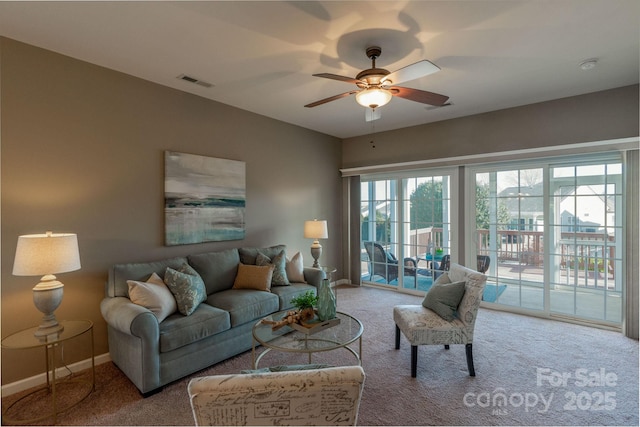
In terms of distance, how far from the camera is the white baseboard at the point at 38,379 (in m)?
2.42

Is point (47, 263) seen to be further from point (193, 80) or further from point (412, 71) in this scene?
point (412, 71)

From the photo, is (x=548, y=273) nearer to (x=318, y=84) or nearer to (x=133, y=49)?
(x=318, y=84)

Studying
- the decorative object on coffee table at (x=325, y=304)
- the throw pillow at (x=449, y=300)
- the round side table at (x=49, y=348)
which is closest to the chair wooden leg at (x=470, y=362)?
the throw pillow at (x=449, y=300)

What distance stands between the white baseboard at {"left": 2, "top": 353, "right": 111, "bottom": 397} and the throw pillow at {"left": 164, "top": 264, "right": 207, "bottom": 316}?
99 cm

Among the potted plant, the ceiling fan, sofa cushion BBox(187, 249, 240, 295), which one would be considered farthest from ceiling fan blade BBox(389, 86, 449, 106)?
sofa cushion BBox(187, 249, 240, 295)

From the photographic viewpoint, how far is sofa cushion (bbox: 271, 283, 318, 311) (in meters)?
3.38

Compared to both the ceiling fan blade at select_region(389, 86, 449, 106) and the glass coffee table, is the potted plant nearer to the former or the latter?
the glass coffee table

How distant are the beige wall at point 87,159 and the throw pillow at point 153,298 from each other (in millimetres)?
642

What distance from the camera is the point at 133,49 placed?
2.61 metres

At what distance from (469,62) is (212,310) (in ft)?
10.7

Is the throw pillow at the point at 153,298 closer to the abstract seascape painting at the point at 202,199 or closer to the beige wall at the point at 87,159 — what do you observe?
the beige wall at the point at 87,159

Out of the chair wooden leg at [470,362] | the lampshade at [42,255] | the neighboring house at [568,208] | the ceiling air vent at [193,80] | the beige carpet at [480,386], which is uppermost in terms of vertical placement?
the ceiling air vent at [193,80]

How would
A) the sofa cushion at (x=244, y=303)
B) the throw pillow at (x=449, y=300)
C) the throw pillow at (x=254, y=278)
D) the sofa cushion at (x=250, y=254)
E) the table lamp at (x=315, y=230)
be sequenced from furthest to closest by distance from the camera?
the table lamp at (x=315, y=230) < the sofa cushion at (x=250, y=254) < the throw pillow at (x=254, y=278) < the sofa cushion at (x=244, y=303) < the throw pillow at (x=449, y=300)

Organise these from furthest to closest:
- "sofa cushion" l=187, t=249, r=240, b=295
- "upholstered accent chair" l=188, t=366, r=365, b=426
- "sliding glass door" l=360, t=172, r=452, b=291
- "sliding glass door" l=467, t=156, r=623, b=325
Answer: "sliding glass door" l=360, t=172, r=452, b=291, "sliding glass door" l=467, t=156, r=623, b=325, "sofa cushion" l=187, t=249, r=240, b=295, "upholstered accent chair" l=188, t=366, r=365, b=426
